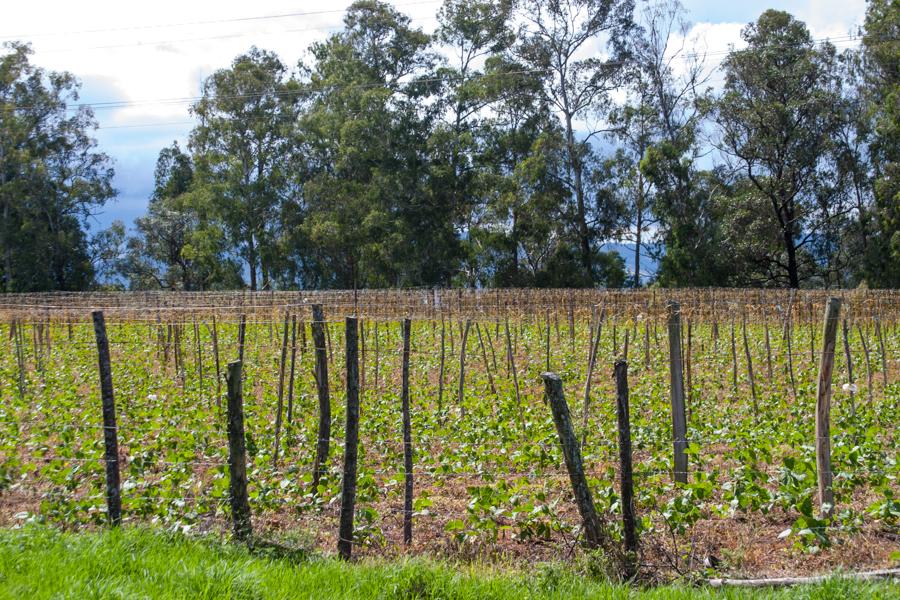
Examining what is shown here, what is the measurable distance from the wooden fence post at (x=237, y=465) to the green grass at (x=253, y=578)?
37 cm

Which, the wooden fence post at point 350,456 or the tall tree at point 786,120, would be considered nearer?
the wooden fence post at point 350,456

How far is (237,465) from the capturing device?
4.93 meters

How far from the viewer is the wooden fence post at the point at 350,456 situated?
192 inches

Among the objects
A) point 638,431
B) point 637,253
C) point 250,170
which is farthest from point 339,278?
point 638,431

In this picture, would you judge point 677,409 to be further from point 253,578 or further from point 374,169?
point 374,169

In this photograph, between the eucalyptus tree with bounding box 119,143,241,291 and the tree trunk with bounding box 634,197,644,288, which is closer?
the tree trunk with bounding box 634,197,644,288

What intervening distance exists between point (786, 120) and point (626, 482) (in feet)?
92.6

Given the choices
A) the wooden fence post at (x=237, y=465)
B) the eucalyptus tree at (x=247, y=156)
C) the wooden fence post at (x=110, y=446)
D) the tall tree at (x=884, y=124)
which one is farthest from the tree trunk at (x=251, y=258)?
the wooden fence post at (x=237, y=465)

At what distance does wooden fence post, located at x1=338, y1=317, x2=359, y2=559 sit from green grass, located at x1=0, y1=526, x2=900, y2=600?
1.45ft

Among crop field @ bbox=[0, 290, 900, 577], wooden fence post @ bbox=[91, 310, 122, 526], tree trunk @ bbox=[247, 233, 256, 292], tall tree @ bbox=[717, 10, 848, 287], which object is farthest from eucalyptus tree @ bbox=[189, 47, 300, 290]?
wooden fence post @ bbox=[91, 310, 122, 526]

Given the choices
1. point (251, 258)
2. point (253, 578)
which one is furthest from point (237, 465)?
point (251, 258)

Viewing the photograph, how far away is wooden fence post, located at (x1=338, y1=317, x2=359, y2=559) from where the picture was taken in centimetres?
487

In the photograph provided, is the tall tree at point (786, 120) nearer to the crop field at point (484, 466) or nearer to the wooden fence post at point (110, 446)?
the crop field at point (484, 466)

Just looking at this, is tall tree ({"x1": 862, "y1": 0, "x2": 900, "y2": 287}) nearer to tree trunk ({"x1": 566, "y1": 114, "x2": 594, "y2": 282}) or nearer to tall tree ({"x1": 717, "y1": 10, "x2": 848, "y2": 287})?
tall tree ({"x1": 717, "y1": 10, "x2": 848, "y2": 287})
